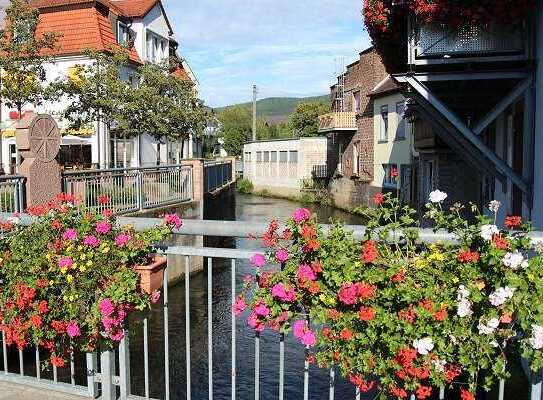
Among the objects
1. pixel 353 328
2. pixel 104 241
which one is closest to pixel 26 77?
pixel 104 241

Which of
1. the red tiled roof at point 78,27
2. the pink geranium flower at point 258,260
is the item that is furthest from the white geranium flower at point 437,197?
the red tiled roof at point 78,27

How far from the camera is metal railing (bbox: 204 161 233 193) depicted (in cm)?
2315

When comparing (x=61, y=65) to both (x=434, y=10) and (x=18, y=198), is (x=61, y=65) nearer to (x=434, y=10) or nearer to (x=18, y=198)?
(x=18, y=198)

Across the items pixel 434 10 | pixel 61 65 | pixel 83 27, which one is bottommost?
pixel 434 10

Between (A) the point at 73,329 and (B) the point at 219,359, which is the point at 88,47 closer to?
(B) the point at 219,359

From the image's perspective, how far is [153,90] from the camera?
22.6m

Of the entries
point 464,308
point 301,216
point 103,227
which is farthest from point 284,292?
point 103,227

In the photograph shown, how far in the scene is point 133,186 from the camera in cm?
1453

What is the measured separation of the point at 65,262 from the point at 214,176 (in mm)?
23221

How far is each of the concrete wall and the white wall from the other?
1285 cm

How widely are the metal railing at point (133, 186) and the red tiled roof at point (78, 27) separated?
1317 cm

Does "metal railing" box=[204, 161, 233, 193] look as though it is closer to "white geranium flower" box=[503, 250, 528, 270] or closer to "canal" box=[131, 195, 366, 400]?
"canal" box=[131, 195, 366, 400]

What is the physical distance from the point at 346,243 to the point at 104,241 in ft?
4.98

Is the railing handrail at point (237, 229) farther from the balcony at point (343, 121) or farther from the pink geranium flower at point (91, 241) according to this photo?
the balcony at point (343, 121)
